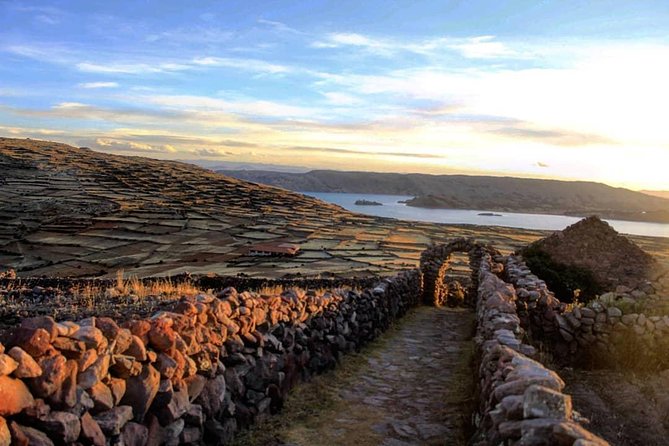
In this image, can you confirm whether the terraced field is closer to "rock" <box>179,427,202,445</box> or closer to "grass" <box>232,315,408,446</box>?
"grass" <box>232,315,408,446</box>

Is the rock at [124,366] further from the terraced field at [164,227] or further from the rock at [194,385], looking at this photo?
A: the terraced field at [164,227]

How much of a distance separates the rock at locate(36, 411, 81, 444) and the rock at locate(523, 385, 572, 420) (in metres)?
3.58

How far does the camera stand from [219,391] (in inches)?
257

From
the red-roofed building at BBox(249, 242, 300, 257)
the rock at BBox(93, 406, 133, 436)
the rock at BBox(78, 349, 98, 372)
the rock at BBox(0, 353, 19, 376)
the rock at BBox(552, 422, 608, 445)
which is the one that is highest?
the rock at BBox(0, 353, 19, 376)

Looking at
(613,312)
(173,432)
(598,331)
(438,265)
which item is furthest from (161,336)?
(438,265)

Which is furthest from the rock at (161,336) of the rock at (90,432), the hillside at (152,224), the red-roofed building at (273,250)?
the red-roofed building at (273,250)

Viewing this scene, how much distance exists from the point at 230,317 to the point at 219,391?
1025 millimetres

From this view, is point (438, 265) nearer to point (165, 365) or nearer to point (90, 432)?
point (165, 365)

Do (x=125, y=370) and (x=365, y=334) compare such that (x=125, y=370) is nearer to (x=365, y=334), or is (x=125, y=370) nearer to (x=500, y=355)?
(x=500, y=355)

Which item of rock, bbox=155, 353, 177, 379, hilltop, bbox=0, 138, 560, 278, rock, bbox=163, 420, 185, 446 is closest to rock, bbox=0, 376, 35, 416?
rock, bbox=155, 353, 177, 379

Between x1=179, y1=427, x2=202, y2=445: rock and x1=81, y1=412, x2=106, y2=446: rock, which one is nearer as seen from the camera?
x1=81, y1=412, x2=106, y2=446: rock

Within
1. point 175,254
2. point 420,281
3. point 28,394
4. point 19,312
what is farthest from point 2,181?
point 28,394

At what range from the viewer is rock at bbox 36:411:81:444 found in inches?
164

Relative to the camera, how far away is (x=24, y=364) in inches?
162
